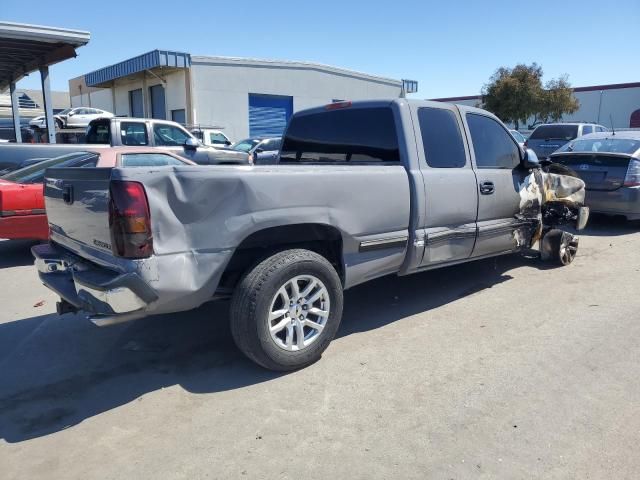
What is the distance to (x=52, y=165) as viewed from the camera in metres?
6.87

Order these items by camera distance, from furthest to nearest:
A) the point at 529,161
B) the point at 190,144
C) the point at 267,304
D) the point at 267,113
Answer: the point at 267,113 < the point at 190,144 < the point at 529,161 < the point at 267,304

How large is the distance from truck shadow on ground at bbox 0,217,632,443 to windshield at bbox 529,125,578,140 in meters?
13.8

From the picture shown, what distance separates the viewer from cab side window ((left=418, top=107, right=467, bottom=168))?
14.9 ft

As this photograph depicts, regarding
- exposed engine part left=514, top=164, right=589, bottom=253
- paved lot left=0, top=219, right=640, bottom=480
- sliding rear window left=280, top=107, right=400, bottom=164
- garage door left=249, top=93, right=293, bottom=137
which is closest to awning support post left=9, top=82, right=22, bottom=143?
paved lot left=0, top=219, right=640, bottom=480

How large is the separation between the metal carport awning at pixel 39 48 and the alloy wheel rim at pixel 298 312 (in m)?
9.12

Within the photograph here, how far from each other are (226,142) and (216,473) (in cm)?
1562

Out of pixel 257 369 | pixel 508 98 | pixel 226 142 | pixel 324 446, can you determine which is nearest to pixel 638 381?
pixel 324 446

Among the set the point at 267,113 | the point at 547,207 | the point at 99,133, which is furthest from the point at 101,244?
the point at 267,113

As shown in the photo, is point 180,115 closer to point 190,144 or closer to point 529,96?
point 190,144

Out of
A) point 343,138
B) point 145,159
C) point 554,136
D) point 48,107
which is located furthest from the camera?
point 554,136

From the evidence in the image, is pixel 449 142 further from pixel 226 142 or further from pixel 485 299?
pixel 226 142

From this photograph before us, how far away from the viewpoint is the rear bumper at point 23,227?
6434mm

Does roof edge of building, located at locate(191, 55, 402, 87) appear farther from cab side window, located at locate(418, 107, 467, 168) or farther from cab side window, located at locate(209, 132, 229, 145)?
cab side window, located at locate(418, 107, 467, 168)

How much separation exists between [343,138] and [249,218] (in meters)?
1.83
